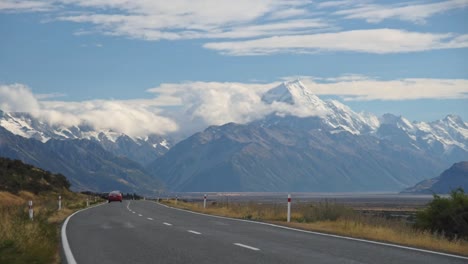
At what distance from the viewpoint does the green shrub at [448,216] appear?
26.4 metres

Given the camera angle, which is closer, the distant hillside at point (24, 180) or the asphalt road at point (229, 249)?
the asphalt road at point (229, 249)

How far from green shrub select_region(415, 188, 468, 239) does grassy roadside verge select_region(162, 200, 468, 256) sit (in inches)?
30.3

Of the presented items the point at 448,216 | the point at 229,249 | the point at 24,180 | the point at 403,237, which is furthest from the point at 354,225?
the point at 24,180

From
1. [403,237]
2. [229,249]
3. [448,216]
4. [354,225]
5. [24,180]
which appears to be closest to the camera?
[229,249]

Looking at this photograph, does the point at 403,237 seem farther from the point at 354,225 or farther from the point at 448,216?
the point at 448,216

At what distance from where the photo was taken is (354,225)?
86.5ft

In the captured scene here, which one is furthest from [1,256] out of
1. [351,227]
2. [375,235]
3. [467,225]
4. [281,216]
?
[281,216]

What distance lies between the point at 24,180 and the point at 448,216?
72.0m

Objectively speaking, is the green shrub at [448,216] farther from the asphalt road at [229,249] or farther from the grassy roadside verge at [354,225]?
the asphalt road at [229,249]

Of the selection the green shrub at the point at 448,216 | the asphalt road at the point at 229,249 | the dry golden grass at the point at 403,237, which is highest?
the green shrub at the point at 448,216

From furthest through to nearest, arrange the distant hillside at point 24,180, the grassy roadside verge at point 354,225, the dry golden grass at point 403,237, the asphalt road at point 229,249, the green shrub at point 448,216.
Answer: the distant hillside at point 24,180, the green shrub at point 448,216, the grassy roadside verge at point 354,225, the dry golden grass at point 403,237, the asphalt road at point 229,249

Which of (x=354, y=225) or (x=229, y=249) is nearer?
(x=229, y=249)

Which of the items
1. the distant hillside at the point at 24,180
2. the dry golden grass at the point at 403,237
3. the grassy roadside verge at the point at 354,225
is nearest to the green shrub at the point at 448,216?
the grassy roadside verge at the point at 354,225

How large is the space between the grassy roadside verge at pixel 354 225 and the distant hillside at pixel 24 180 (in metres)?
45.2
